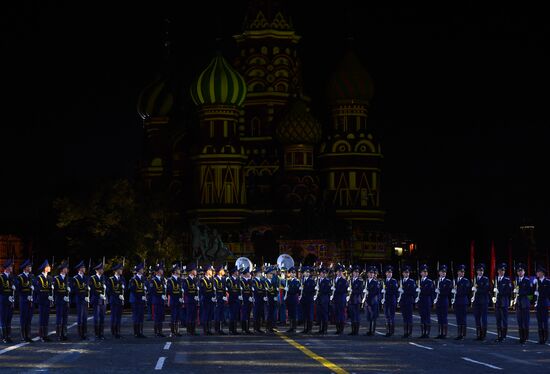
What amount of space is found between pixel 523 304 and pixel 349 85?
75712 millimetres

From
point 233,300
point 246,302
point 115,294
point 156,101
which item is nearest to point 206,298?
point 233,300

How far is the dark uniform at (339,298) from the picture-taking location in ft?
130

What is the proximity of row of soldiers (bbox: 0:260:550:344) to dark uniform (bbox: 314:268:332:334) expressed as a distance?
3 cm

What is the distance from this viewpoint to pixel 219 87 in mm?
105812

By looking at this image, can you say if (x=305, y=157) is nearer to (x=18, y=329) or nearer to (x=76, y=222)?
(x=76, y=222)

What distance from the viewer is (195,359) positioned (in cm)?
2823

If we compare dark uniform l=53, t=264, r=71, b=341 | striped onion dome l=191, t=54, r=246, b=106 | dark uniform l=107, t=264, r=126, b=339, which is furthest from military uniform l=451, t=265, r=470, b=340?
striped onion dome l=191, t=54, r=246, b=106

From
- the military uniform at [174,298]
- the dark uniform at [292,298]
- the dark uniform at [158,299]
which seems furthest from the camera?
the dark uniform at [292,298]

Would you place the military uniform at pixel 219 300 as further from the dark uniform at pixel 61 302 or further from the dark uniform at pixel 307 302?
the dark uniform at pixel 61 302

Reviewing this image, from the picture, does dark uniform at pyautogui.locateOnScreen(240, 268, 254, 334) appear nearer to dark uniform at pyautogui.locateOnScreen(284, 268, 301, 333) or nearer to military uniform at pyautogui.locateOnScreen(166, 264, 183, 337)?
dark uniform at pyautogui.locateOnScreen(284, 268, 301, 333)

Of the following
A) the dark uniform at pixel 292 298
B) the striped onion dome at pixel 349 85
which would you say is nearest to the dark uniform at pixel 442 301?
the dark uniform at pixel 292 298

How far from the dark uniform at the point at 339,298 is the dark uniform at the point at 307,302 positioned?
706mm

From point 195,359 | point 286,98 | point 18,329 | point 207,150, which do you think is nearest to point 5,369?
point 195,359

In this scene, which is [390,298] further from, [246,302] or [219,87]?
[219,87]
